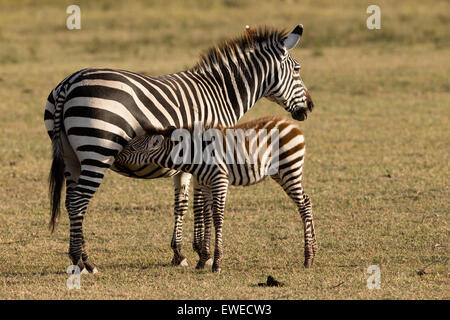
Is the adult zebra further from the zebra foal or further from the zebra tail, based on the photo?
the zebra foal

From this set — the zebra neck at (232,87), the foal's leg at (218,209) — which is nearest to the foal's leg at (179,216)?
the foal's leg at (218,209)

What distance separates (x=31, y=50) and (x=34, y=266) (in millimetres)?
18625

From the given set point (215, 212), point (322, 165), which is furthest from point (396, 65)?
point (215, 212)

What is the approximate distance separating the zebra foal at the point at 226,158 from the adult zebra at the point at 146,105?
0.67 feet

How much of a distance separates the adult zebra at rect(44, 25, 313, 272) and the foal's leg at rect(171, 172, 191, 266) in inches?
0.4

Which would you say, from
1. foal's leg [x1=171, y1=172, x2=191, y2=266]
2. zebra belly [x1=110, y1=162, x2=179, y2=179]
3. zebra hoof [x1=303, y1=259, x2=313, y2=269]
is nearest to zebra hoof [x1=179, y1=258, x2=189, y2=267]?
foal's leg [x1=171, y1=172, x2=191, y2=266]

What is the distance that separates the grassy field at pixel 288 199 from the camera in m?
7.52

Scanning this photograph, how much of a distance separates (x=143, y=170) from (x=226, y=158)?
34.8 inches

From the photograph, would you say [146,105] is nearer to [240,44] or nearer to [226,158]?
[226,158]

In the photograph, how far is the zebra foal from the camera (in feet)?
25.7

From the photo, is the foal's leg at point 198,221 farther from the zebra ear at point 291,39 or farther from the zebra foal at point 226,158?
the zebra ear at point 291,39

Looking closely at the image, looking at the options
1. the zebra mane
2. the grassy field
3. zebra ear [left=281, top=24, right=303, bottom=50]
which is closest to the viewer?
the grassy field
